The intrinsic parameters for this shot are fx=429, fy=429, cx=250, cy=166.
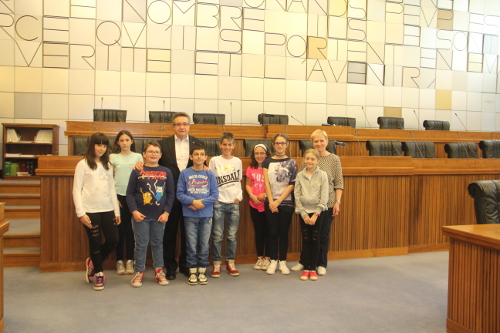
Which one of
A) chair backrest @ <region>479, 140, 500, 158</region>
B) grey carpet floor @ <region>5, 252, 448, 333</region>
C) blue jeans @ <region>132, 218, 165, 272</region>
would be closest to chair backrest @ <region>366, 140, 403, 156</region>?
chair backrest @ <region>479, 140, 500, 158</region>

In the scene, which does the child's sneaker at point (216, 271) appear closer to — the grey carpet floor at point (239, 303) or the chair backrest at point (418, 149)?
the grey carpet floor at point (239, 303)

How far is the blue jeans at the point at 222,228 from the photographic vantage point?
3588 millimetres

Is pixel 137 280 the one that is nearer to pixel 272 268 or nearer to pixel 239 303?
pixel 239 303

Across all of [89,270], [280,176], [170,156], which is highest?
[170,156]

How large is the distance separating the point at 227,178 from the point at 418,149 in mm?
3729

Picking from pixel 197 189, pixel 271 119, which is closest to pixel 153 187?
pixel 197 189

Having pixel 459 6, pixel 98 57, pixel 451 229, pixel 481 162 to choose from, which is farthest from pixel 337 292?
pixel 459 6

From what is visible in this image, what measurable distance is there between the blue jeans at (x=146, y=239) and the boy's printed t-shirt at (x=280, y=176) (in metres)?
0.98

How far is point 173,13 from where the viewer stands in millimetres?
8070

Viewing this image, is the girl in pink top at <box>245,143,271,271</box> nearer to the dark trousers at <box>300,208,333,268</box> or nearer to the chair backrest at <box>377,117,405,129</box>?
the dark trousers at <box>300,208,333,268</box>

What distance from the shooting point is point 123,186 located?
357 cm

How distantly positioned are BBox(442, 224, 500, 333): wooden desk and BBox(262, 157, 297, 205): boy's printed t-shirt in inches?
57.0

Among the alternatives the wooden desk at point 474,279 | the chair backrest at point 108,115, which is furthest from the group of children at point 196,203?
the chair backrest at point 108,115

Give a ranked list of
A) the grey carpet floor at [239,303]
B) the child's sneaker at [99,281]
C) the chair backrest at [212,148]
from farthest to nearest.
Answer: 1. the chair backrest at [212,148]
2. the child's sneaker at [99,281]
3. the grey carpet floor at [239,303]
